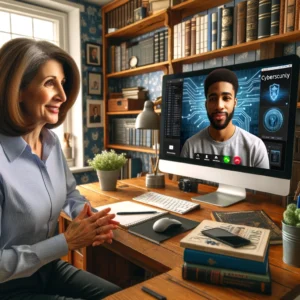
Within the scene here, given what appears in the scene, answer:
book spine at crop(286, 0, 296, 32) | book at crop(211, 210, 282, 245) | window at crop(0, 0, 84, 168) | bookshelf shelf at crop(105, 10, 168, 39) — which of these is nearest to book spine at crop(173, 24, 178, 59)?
bookshelf shelf at crop(105, 10, 168, 39)

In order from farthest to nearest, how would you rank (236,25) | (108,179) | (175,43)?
(175,43)
(236,25)
(108,179)

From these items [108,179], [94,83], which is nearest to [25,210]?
[108,179]

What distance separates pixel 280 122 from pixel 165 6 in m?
1.48

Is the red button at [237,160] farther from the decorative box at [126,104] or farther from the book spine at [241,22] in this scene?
the decorative box at [126,104]

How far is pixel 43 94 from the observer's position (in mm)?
1077

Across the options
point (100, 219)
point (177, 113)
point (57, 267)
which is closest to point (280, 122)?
point (177, 113)

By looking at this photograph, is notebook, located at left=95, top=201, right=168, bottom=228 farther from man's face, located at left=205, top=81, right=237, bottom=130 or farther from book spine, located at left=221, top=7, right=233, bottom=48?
book spine, located at left=221, top=7, right=233, bottom=48

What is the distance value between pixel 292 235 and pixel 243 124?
1.93 ft

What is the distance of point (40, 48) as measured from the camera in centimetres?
107

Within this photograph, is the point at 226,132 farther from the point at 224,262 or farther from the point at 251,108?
the point at 224,262

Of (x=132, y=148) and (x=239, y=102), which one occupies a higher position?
(x=239, y=102)

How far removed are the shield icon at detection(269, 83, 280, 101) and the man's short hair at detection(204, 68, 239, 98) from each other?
0.51 feet

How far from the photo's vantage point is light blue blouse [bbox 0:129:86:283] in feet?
2.83

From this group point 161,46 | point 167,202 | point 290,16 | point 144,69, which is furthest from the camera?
point 144,69
